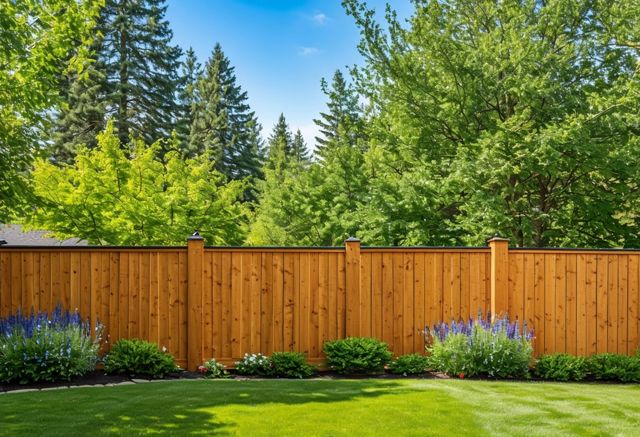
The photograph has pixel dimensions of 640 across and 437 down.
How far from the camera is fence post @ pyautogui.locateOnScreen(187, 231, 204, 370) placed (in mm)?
6945

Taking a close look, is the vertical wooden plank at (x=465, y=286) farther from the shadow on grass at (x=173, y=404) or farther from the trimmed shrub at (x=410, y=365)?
the shadow on grass at (x=173, y=404)

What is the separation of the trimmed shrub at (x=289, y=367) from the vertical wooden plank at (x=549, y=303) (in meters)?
3.15

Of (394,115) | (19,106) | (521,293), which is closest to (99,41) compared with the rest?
(394,115)

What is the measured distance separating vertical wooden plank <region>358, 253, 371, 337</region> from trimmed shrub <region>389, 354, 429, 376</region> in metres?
0.53

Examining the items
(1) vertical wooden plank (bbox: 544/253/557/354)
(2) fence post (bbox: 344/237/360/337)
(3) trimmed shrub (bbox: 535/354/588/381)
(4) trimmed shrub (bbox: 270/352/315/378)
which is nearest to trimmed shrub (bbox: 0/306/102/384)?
(4) trimmed shrub (bbox: 270/352/315/378)

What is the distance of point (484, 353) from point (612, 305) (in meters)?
2.05

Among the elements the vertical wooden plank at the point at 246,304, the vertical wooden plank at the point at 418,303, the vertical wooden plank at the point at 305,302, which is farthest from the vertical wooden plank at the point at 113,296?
the vertical wooden plank at the point at 418,303

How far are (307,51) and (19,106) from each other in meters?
16.3

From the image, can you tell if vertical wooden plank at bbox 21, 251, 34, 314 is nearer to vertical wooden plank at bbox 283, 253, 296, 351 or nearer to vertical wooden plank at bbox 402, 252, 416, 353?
vertical wooden plank at bbox 283, 253, 296, 351

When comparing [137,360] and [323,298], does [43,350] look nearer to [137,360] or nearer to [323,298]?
[137,360]

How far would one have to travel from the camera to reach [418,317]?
725cm

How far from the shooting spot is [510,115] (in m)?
11.2

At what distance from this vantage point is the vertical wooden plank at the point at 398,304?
7215mm

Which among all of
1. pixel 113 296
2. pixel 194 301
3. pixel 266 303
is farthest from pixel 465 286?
pixel 113 296
